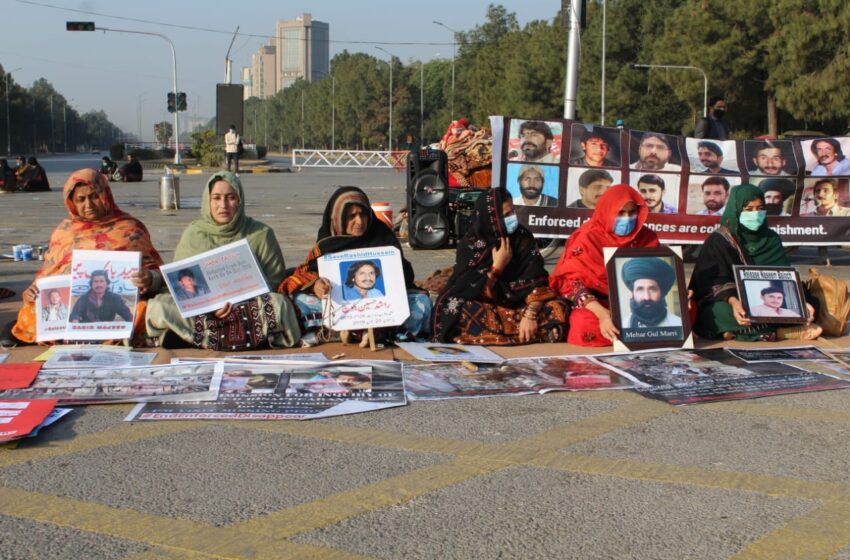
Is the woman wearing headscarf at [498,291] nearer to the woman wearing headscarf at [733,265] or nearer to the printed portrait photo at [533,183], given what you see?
the woman wearing headscarf at [733,265]

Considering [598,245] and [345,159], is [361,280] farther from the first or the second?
[345,159]

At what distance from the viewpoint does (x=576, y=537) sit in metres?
3.77

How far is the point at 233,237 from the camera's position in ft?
23.3

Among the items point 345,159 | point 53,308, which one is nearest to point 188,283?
point 53,308

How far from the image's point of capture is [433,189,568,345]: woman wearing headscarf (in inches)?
284

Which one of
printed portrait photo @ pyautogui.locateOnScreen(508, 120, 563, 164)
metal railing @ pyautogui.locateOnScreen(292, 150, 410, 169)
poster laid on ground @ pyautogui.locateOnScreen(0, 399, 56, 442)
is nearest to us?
poster laid on ground @ pyautogui.locateOnScreen(0, 399, 56, 442)


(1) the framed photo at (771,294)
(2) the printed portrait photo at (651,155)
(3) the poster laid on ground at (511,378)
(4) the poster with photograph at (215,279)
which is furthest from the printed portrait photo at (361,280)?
(2) the printed portrait photo at (651,155)

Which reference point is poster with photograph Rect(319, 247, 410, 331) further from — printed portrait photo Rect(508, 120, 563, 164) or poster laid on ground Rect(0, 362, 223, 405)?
printed portrait photo Rect(508, 120, 563, 164)

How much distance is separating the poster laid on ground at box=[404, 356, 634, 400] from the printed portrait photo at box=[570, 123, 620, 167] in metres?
5.09

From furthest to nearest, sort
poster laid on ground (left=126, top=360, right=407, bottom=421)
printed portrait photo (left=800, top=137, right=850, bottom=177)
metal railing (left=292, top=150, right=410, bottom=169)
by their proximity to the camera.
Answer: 1. metal railing (left=292, top=150, right=410, bottom=169)
2. printed portrait photo (left=800, top=137, right=850, bottom=177)
3. poster laid on ground (left=126, top=360, right=407, bottom=421)

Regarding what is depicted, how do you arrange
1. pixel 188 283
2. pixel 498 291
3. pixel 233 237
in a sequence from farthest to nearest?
1. pixel 498 291
2. pixel 233 237
3. pixel 188 283

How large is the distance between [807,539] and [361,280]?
3703mm

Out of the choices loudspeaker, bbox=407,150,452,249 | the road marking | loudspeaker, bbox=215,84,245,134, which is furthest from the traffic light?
the road marking

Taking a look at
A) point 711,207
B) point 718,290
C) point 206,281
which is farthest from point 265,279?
point 711,207
